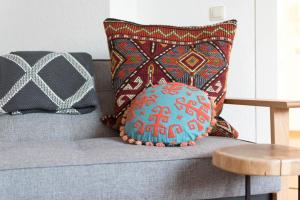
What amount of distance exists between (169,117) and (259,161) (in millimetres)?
460

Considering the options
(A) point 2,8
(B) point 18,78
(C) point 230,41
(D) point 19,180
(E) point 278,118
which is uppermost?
(A) point 2,8

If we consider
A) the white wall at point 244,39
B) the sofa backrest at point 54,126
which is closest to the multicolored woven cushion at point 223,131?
the sofa backrest at point 54,126

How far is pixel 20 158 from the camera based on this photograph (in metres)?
1.33

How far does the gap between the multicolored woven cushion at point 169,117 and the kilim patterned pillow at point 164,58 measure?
14 centimetres

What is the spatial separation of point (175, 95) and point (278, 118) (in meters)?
0.38

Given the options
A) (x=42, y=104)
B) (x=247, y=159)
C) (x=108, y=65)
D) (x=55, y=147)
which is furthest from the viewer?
(x=108, y=65)

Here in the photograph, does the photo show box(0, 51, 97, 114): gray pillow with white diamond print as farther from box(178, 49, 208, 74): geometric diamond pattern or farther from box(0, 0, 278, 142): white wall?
box(0, 0, 278, 142): white wall

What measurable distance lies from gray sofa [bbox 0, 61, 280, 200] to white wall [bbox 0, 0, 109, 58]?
0.86 metres

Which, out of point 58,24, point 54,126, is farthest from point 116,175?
point 58,24

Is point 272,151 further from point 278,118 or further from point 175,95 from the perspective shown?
point 175,95

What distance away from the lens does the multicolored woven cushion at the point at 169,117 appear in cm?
154

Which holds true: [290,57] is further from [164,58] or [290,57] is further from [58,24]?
[164,58]

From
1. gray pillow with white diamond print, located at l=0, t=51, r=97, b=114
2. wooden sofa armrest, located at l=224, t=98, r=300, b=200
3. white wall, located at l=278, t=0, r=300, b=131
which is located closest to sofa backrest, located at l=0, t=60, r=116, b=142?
gray pillow with white diamond print, located at l=0, t=51, r=97, b=114

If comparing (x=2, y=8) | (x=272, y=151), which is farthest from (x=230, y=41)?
(x=2, y=8)
